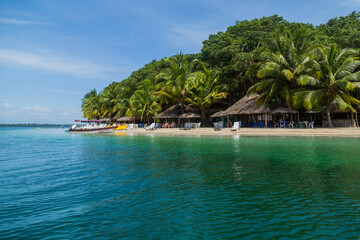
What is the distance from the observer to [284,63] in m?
21.1

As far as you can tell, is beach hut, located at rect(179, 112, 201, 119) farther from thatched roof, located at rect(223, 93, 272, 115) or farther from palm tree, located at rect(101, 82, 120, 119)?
palm tree, located at rect(101, 82, 120, 119)

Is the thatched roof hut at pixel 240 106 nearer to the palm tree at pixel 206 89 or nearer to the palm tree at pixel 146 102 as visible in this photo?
the palm tree at pixel 206 89

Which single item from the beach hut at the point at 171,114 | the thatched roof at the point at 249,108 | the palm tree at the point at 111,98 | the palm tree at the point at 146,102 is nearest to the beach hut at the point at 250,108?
the thatched roof at the point at 249,108

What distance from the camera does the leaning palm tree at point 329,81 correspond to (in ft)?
61.5

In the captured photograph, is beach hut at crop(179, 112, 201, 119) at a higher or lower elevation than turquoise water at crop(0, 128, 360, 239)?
higher

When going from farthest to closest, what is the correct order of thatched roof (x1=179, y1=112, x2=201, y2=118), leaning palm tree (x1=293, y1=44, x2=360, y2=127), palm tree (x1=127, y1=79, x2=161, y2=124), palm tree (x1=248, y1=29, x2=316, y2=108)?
1. palm tree (x1=127, y1=79, x2=161, y2=124)
2. thatched roof (x1=179, y1=112, x2=201, y2=118)
3. palm tree (x1=248, y1=29, x2=316, y2=108)
4. leaning palm tree (x1=293, y1=44, x2=360, y2=127)

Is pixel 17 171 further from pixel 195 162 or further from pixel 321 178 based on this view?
pixel 321 178

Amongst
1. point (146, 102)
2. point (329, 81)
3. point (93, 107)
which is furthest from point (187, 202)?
point (93, 107)

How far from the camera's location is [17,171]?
8477mm

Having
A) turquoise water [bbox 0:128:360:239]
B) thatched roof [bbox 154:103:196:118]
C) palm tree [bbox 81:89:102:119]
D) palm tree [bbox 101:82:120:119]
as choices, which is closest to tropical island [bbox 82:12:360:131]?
thatched roof [bbox 154:103:196:118]

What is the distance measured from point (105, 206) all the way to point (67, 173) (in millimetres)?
3907

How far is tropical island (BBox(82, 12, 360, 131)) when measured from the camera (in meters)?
19.7

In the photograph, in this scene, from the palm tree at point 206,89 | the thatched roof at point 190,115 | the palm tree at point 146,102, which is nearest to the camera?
the palm tree at point 206,89

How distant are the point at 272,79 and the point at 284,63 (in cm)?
168
